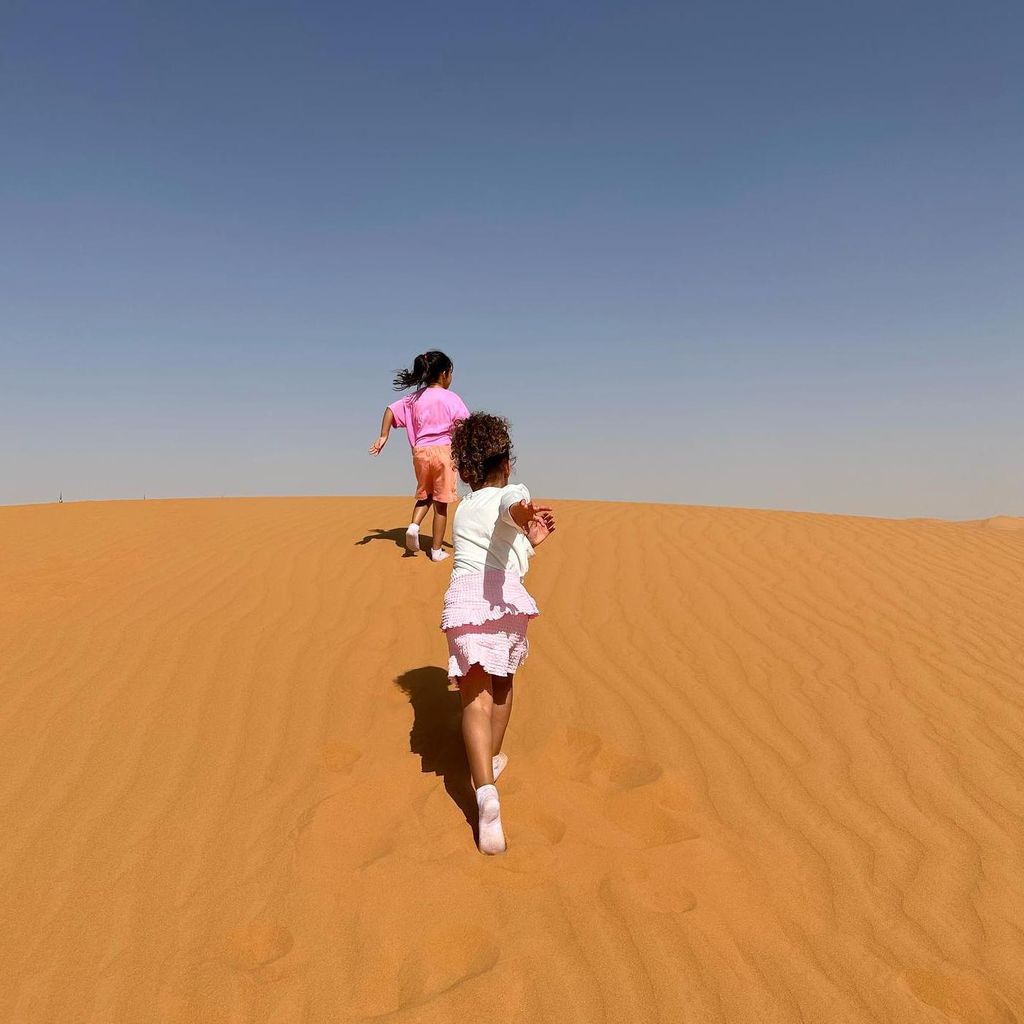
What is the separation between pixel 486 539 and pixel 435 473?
3362 mm

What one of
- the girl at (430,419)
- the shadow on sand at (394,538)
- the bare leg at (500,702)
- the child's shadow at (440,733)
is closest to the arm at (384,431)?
the girl at (430,419)

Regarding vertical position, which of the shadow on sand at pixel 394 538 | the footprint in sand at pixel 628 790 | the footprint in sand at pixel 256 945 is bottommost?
the footprint in sand at pixel 256 945

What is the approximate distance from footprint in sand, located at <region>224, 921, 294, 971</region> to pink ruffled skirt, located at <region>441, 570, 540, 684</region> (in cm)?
101

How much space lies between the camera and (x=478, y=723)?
2729mm

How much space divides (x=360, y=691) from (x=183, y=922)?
1658 millimetres

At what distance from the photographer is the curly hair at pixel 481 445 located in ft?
9.37

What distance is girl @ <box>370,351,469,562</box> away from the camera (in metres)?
5.94

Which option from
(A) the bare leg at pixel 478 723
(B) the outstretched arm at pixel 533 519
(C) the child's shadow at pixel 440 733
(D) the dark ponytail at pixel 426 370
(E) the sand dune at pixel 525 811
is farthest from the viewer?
(D) the dark ponytail at pixel 426 370

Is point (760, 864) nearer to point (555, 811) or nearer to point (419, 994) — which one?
point (555, 811)

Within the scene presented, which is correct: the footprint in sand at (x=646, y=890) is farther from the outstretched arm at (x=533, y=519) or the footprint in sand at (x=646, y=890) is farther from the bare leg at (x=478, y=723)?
the outstretched arm at (x=533, y=519)

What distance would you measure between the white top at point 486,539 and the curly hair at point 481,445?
8cm

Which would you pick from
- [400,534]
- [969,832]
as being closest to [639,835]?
[969,832]

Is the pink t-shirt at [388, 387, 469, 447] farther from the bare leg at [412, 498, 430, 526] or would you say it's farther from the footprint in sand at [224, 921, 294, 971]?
the footprint in sand at [224, 921, 294, 971]

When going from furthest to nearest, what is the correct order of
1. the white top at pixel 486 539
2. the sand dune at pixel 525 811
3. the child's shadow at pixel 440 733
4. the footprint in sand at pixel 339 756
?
the footprint in sand at pixel 339 756, the child's shadow at pixel 440 733, the white top at pixel 486 539, the sand dune at pixel 525 811
